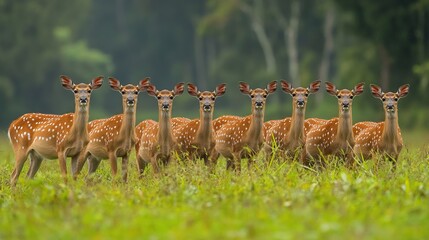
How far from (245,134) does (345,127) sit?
5.12 ft

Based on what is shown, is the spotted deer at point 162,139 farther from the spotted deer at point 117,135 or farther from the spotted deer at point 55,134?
the spotted deer at point 55,134

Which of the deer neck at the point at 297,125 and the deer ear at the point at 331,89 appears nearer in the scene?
the deer neck at the point at 297,125

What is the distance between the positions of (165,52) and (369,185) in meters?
73.8

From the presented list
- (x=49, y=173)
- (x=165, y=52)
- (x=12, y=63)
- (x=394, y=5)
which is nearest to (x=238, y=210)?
(x=49, y=173)

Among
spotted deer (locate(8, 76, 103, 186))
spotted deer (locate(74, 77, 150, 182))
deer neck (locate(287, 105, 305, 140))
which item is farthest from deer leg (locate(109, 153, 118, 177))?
deer neck (locate(287, 105, 305, 140))

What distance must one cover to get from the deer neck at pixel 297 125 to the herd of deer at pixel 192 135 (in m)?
0.01

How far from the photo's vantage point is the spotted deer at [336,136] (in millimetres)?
17109

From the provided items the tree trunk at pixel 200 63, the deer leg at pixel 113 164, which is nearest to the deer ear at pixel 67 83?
the deer leg at pixel 113 164

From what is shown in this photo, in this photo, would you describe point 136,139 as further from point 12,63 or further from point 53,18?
point 53,18

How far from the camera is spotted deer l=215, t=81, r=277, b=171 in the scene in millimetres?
17547

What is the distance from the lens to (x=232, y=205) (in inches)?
482

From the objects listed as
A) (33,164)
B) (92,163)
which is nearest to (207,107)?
(92,163)

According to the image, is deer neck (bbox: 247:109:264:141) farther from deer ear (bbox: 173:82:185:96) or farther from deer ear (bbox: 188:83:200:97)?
deer ear (bbox: 173:82:185:96)

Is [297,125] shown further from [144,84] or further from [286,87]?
[144,84]
